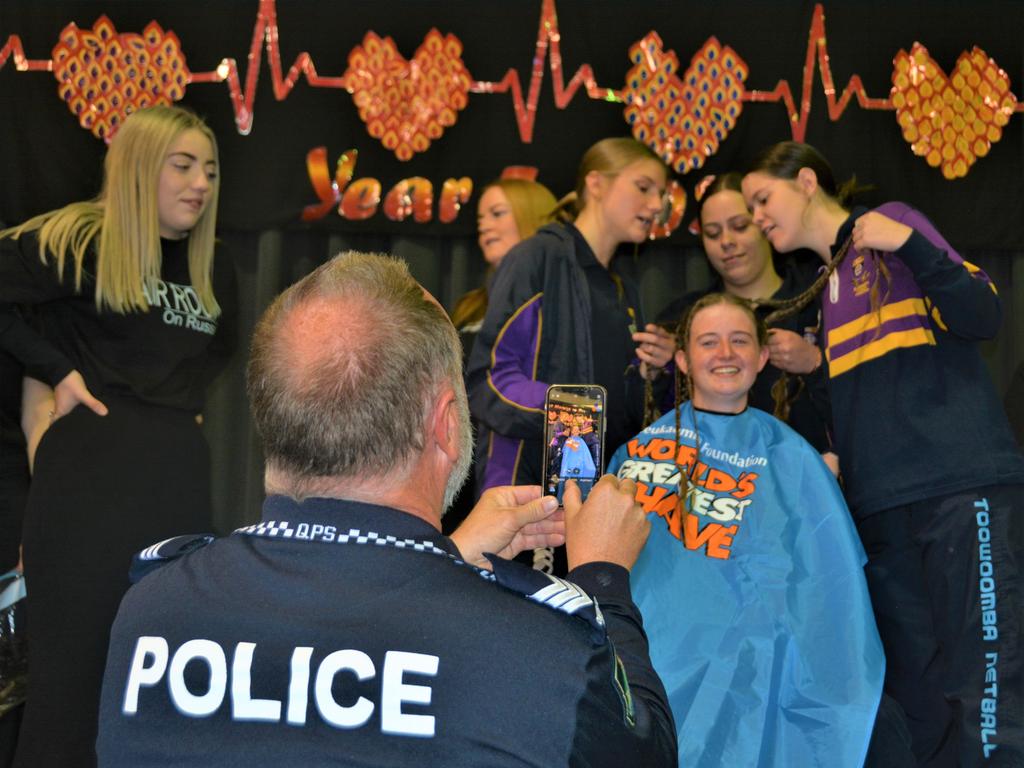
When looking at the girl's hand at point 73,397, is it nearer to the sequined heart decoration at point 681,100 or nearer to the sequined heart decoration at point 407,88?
the sequined heart decoration at point 407,88

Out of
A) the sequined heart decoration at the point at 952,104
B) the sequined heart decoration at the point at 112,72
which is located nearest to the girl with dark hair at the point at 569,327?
the sequined heart decoration at the point at 952,104

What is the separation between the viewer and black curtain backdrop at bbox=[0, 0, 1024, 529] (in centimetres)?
358

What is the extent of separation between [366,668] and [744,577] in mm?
1480

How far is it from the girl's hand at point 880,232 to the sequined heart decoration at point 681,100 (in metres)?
1.39

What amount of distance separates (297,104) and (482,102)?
2.10 feet

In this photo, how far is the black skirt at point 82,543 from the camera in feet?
7.95

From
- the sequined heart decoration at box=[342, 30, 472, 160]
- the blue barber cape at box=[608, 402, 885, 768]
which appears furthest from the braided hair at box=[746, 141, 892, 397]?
the sequined heart decoration at box=[342, 30, 472, 160]

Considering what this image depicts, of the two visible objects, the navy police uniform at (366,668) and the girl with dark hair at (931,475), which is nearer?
the navy police uniform at (366,668)

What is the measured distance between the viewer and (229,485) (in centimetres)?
384

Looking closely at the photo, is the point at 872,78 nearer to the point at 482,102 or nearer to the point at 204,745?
the point at 482,102

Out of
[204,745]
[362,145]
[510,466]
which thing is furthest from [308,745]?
[362,145]

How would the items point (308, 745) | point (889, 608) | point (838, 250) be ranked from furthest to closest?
point (838, 250)
point (889, 608)
point (308, 745)

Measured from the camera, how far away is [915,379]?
7.65ft

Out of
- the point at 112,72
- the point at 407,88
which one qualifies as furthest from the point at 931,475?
the point at 112,72
